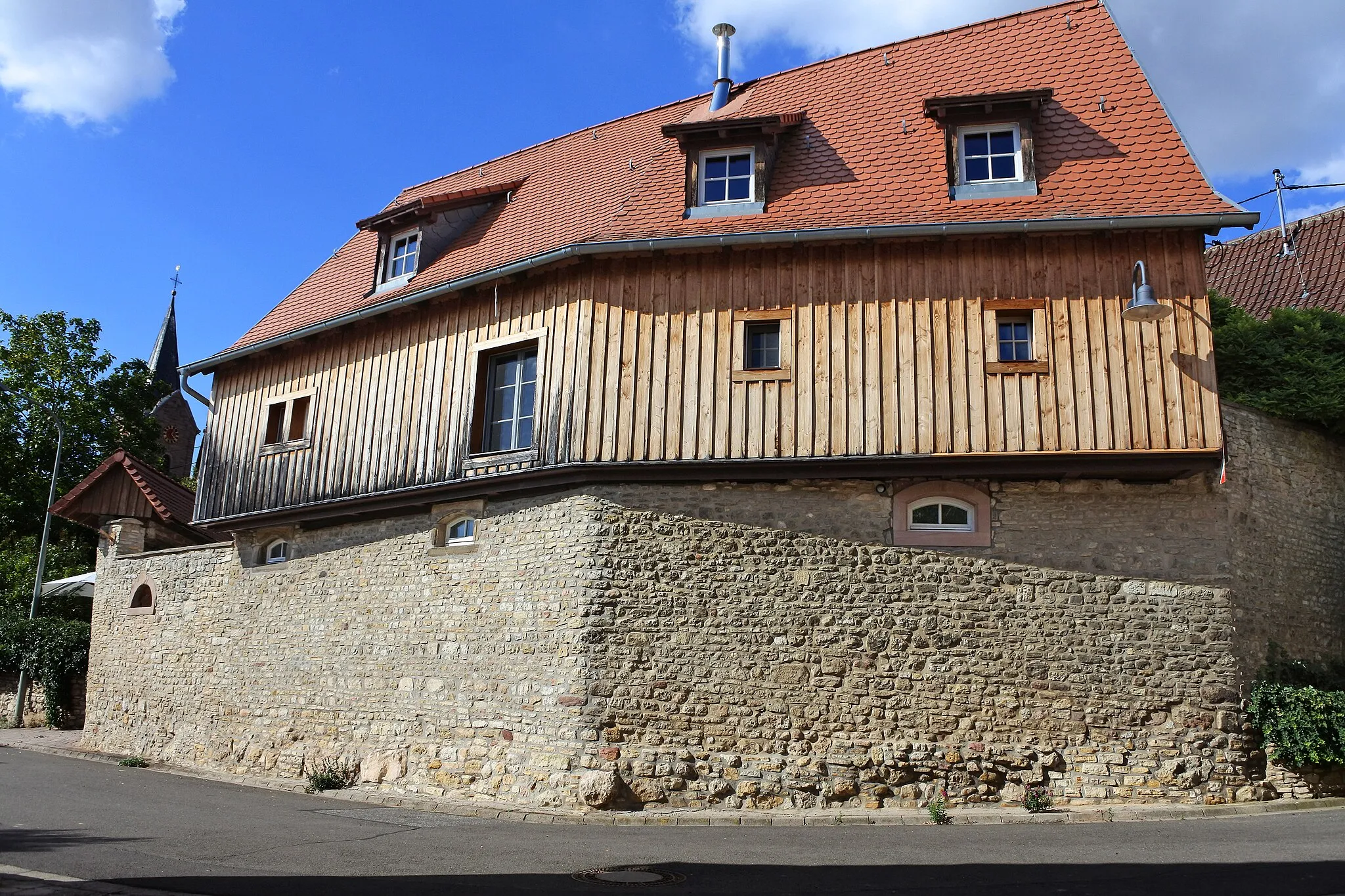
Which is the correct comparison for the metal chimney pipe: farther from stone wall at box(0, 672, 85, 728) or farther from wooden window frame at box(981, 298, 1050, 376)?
stone wall at box(0, 672, 85, 728)

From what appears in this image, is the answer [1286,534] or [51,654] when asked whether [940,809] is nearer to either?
[1286,534]

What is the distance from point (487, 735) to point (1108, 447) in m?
7.59

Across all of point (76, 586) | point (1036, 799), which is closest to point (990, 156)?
→ point (1036, 799)

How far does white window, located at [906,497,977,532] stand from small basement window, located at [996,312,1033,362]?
168 cm

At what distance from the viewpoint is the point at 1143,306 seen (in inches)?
420

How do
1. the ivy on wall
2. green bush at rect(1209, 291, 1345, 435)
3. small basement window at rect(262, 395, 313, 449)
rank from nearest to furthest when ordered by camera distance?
the ivy on wall < green bush at rect(1209, 291, 1345, 435) < small basement window at rect(262, 395, 313, 449)

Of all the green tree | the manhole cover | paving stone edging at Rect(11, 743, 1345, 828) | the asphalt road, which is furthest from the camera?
the green tree

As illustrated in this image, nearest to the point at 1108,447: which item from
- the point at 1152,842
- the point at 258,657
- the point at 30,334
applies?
the point at 1152,842

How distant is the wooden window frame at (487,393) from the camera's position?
42.4ft

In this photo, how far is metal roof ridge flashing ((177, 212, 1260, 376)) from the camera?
11250mm

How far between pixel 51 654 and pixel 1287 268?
78.1ft

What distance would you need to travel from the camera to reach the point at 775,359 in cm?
1235

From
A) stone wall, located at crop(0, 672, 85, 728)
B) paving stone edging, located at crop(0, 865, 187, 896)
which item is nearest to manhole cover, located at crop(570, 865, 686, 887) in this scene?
paving stone edging, located at crop(0, 865, 187, 896)

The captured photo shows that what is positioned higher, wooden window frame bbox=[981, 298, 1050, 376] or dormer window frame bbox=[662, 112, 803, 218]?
dormer window frame bbox=[662, 112, 803, 218]
